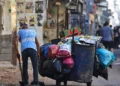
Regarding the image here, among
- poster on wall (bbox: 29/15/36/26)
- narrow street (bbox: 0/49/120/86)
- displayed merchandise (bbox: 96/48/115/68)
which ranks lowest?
narrow street (bbox: 0/49/120/86)

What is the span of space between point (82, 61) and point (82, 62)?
0.02m

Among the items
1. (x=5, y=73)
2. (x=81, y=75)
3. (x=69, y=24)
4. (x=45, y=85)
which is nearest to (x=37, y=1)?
(x=5, y=73)

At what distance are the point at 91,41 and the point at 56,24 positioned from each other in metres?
9.16

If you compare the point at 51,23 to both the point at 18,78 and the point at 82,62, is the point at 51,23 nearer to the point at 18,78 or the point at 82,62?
the point at 18,78

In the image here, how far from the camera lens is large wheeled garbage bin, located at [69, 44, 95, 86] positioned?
959cm

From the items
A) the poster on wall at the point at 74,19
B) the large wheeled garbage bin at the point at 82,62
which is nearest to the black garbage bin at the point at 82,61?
the large wheeled garbage bin at the point at 82,62

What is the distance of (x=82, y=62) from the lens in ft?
31.4

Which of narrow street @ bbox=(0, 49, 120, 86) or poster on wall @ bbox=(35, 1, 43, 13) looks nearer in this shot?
narrow street @ bbox=(0, 49, 120, 86)

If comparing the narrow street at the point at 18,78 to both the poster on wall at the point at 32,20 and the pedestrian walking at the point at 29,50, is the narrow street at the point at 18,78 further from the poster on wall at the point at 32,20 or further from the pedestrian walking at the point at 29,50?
the poster on wall at the point at 32,20

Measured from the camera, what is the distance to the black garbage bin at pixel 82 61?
959 centimetres

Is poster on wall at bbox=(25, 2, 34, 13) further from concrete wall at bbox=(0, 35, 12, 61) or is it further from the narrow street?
the narrow street

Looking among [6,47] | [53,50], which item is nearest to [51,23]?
[6,47]

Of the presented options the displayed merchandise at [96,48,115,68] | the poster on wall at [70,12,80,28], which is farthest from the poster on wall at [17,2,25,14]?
the poster on wall at [70,12,80,28]

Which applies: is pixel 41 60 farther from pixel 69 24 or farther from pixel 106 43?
pixel 69 24
